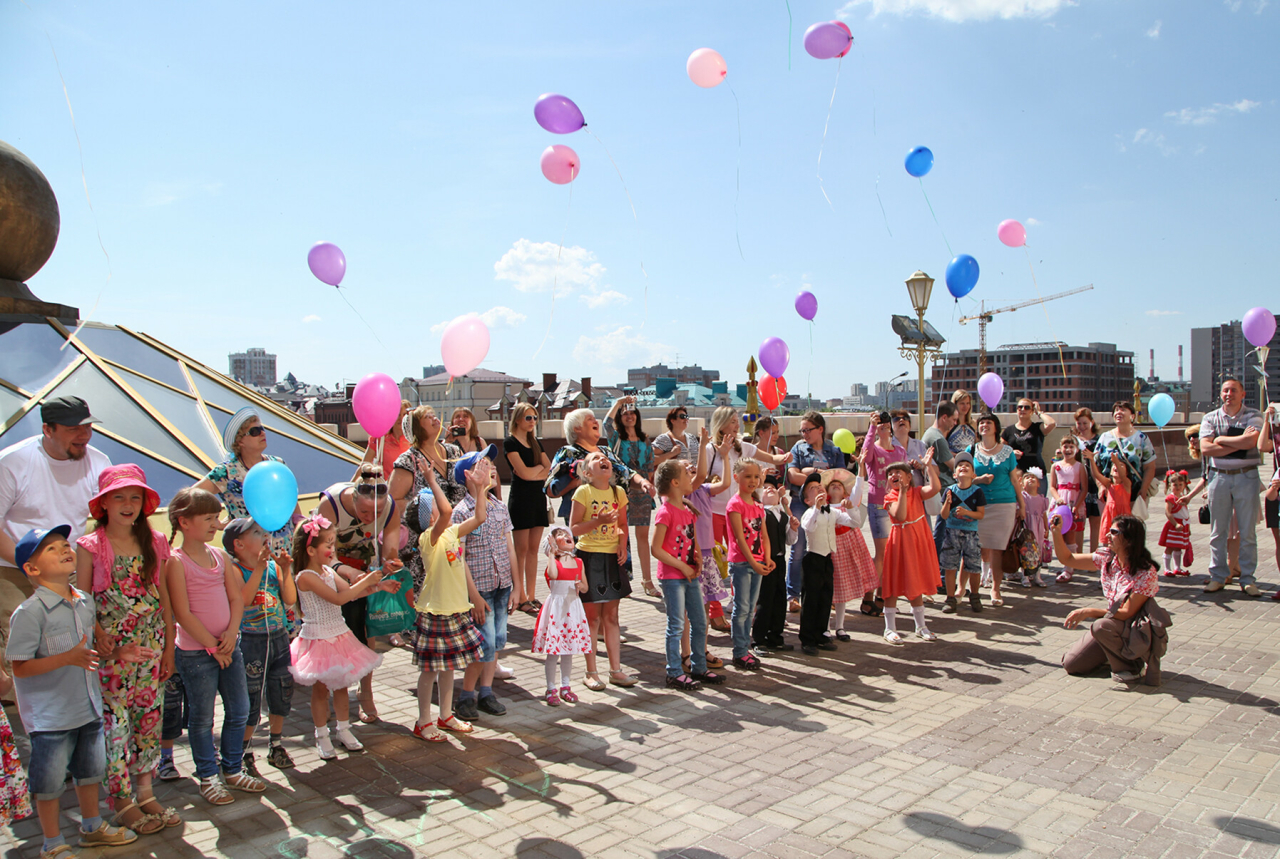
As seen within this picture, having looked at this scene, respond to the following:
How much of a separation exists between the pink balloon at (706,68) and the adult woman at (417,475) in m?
5.30

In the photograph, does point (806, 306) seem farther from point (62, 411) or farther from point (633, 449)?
point (62, 411)

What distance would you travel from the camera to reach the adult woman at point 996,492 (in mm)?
8398

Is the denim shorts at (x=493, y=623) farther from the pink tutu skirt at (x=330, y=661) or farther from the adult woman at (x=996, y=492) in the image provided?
the adult woman at (x=996, y=492)

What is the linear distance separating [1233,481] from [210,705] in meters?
9.48

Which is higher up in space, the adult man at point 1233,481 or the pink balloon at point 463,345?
the pink balloon at point 463,345

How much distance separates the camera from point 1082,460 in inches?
394

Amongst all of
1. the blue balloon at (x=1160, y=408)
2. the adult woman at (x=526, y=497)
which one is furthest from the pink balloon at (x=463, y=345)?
the blue balloon at (x=1160, y=408)

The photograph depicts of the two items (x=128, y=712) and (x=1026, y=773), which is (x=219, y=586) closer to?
(x=128, y=712)

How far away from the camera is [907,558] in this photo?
7355mm

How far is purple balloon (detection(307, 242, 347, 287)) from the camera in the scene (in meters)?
8.53

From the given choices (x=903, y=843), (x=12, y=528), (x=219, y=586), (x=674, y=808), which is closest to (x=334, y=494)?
(x=219, y=586)

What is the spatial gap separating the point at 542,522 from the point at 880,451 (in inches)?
132

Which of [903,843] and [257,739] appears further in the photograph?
[257,739]

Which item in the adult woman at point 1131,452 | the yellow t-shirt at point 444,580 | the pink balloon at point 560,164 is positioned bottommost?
the yellow t-shirt at point 444,580
